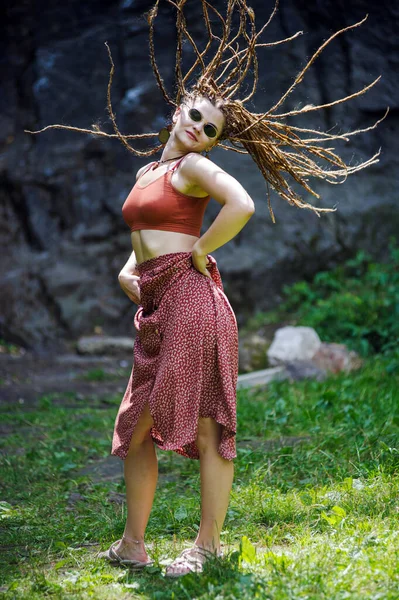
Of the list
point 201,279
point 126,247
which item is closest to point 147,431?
point 201,279

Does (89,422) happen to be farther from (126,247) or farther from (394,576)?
(126,247)

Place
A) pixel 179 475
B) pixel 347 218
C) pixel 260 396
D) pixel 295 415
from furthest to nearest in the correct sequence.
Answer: pixel 347 218 → pixel 260 396 → pixel 295 415 → pixel 179 475

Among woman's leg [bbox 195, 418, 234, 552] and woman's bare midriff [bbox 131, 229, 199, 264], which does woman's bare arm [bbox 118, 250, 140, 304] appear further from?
woman's leg [bbox 195, 418, 234, 552]

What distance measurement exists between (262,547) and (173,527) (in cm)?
46

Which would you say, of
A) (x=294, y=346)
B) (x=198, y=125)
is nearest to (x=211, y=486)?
(x=198, y=125)

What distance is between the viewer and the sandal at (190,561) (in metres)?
2.47

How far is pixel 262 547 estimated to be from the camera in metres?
2.74

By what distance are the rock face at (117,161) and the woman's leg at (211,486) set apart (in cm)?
560

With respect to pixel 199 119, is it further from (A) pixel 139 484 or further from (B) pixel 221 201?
(A) pixel 139 484

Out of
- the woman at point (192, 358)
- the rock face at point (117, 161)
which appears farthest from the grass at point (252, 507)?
Answer: the rock face at point (117, 161)

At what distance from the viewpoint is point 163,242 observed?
2688mm

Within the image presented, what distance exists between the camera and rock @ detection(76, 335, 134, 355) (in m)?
7.91

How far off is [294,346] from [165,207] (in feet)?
13.2

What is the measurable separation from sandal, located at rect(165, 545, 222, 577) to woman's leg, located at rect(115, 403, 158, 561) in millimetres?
177
